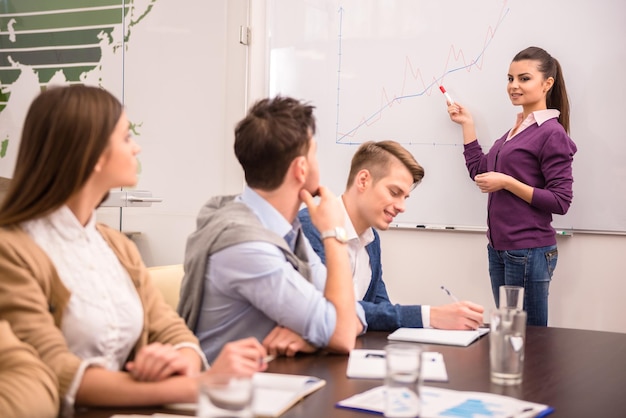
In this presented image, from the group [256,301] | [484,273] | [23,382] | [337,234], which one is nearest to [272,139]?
[337,234]

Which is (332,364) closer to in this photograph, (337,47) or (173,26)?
(337,47)

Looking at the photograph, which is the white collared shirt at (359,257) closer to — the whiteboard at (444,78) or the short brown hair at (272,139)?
the short brown hair at (272,139)

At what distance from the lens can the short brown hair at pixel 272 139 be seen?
5.60ft

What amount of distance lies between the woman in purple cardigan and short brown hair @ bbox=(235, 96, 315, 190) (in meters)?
1.58

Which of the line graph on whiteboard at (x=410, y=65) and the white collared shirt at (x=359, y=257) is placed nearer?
the white collared shirt at (x=359, y=257)

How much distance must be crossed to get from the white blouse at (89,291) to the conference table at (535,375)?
0.15 m

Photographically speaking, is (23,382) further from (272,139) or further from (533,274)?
(533,274)

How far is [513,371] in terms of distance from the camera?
1.39 metres

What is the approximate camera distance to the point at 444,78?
140 inches

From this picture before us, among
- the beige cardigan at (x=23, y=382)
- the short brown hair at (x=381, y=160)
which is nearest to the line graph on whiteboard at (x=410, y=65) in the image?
the short brown hair at (x=381, y=160)

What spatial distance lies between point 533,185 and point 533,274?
14.7 inches

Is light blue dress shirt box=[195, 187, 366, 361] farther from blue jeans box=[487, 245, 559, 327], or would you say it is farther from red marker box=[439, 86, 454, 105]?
red marker box=[439, 86, 454, 105]

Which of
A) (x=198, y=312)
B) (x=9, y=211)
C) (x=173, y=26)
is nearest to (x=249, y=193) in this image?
(x=198, y=312)

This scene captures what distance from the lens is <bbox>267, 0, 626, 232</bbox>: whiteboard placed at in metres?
3.26
